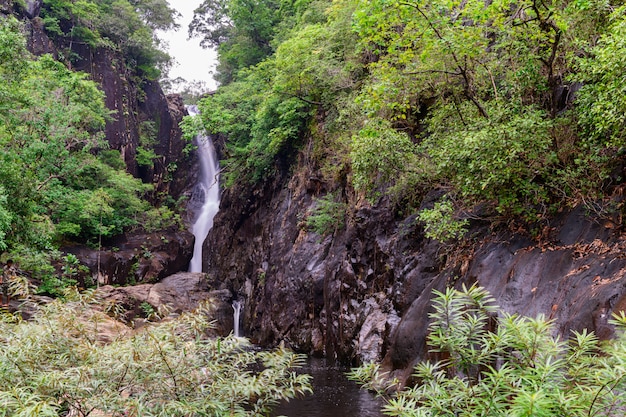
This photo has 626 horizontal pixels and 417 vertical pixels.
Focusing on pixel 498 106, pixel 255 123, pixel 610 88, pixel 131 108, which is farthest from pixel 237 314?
pixel 610 88

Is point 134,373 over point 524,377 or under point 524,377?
under

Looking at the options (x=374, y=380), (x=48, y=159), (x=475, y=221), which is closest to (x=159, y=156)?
(x=48, y=159)

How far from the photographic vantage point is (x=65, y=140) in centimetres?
2009

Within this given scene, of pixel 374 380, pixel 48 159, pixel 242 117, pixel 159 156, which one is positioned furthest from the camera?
pixel 159 156

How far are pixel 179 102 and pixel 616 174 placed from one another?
118ft

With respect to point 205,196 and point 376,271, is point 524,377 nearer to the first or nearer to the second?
point 376,271

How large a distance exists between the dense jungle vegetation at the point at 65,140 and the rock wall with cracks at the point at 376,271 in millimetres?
6986

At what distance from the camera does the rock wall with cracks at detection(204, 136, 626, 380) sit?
6660mm

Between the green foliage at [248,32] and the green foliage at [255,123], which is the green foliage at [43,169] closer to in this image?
the green foliage at [255,123]

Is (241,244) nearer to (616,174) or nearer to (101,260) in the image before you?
(101,260)

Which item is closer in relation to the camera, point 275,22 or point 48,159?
point 48,159

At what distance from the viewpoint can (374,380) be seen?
11.1 ft

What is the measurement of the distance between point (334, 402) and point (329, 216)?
8.10 meters

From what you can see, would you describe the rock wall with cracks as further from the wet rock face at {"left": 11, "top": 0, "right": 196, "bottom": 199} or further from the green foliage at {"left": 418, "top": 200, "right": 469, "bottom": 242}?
the wet rock face at {"left": 11, "top": 0, "right": 196, "bottom": 199}
